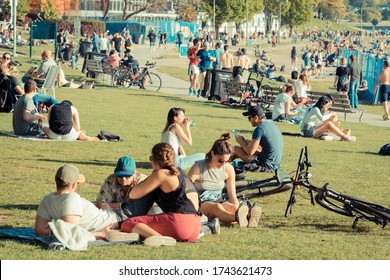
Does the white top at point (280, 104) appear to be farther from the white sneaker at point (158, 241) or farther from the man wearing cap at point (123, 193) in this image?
the white sneaker at point (158, 241)

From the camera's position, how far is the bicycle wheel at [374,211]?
11.2m

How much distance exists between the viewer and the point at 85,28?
3482 inches

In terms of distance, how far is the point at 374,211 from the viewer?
36.7 ft

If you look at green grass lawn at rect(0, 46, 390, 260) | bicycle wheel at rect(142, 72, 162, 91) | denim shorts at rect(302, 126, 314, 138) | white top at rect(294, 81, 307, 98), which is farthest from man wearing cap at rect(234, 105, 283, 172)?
bicycle wheel at rect(142, 72, 162, 91)

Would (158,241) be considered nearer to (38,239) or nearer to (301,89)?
(38,239)

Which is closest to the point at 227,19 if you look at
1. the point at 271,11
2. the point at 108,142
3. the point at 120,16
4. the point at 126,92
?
the point at 120,16

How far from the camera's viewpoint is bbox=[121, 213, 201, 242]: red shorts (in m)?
10.1

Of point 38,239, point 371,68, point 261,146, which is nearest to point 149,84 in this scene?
point 371,68

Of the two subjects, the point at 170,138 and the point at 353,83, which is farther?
the point at 353,83

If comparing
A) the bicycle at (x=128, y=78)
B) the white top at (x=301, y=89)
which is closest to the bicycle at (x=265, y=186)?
the white top at (x=301, y=89)

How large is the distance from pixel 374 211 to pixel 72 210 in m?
3.43

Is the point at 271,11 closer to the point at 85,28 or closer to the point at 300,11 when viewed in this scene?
the point at 300,11

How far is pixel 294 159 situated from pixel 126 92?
49.9 feet

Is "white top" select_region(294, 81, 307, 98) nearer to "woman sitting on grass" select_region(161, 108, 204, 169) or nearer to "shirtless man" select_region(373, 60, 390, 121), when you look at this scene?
"shirtless man" select_region(373, 60, 390, 121)
